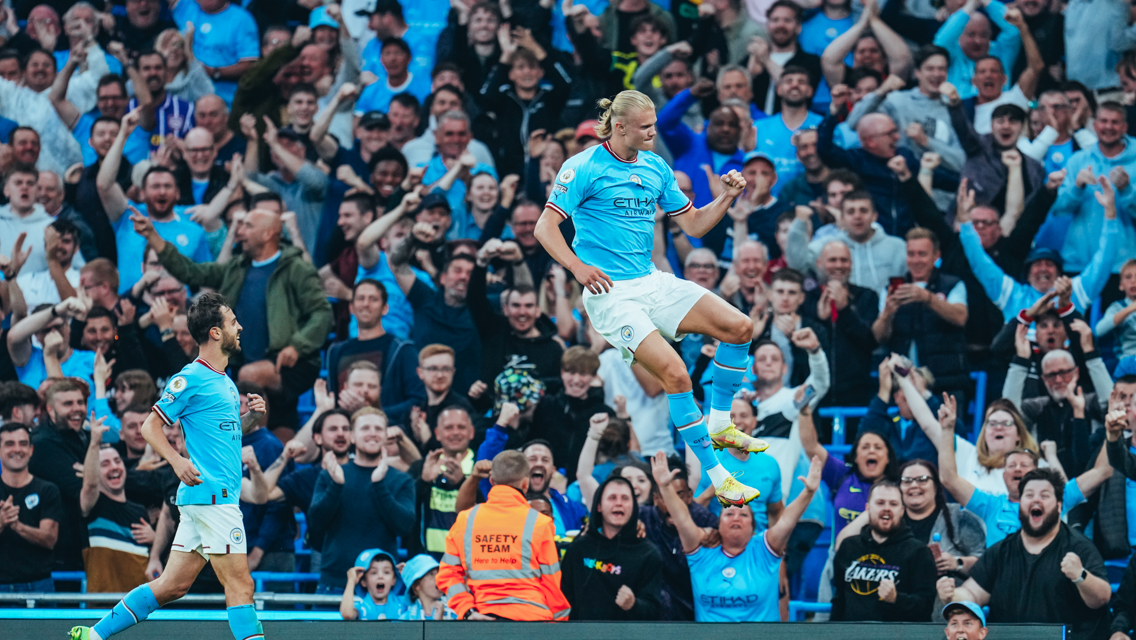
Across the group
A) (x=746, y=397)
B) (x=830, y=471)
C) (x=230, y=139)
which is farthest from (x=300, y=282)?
(x=830, y=471)

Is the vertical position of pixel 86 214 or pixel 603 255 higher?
pixel 86 214

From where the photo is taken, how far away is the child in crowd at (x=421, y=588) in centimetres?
857

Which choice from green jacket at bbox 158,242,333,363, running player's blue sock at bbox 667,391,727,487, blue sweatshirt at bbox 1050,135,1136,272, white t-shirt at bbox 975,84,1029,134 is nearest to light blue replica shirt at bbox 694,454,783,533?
running player's blue sock at bbox 667,391,727,487

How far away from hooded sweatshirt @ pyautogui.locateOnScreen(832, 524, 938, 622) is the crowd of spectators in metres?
0.02

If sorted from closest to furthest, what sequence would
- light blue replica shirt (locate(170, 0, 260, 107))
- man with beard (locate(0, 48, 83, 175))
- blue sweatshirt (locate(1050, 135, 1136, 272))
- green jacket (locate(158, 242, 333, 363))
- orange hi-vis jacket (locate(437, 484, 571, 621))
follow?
1. orange hi-vis jacket (locate(437, 484, 571, 621))
2. green jacket (locate(158, 242, 333, 363))
3. blue sweatshirt (locate(1050, 135, 1136, 272))
4. man with beard (locate(0, 48, 83, 175))
5. light blue replica shirt (locate(170, 0, 260, 107))

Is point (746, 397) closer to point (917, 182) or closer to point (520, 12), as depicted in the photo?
point (917, 182)

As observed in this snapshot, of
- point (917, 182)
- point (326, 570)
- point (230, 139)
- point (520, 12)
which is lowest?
point (326, 570)

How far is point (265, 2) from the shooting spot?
45.1 ft

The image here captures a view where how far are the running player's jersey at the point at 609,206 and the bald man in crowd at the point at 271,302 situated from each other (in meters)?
4.59

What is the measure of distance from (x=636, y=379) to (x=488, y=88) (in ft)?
12.5

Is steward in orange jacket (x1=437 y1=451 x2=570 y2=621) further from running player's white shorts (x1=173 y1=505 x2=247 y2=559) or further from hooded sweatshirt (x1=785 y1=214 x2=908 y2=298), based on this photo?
hooded sweatshirt (x1=785 y1=214 x2=908 y2=298)

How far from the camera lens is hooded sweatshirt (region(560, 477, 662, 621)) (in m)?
8.46

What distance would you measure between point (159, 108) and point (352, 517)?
19.1 feet

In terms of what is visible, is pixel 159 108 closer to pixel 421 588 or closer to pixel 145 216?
pixel 145 216
